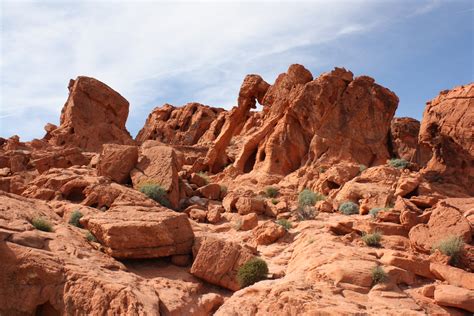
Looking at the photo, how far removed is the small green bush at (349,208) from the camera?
711 inches

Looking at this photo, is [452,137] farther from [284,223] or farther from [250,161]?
[250,161]

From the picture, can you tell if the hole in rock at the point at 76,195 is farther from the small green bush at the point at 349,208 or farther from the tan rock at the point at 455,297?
the tan rock at the point at 455,297

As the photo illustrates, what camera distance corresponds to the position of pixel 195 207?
18.5m

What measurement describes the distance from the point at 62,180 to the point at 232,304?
1002 cm

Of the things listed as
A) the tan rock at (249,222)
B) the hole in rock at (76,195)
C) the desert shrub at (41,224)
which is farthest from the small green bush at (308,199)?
the desert shrub at (41,224)

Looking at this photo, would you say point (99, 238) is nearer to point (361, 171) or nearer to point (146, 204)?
point (146, 204)

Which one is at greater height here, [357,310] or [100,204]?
[100,204]

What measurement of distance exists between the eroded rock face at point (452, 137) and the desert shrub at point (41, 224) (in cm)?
1554

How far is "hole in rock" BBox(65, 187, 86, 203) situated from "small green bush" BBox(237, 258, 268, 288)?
7.35 meters

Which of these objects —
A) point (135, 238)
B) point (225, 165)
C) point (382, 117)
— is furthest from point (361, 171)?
point (135, 238)

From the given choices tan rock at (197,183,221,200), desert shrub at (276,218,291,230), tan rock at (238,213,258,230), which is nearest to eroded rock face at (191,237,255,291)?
desert shrub at (276,218,291,230)

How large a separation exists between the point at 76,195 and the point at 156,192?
2804 millimetres

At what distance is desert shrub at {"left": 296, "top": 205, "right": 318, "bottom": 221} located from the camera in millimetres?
17188

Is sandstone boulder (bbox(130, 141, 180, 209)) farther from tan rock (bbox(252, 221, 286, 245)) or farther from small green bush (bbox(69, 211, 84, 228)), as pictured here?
tan rock (bbox(252, 221, 286, 245))
